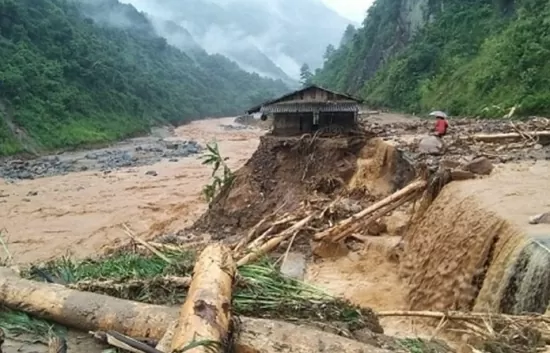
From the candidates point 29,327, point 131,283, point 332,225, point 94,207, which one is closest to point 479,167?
point 332,225

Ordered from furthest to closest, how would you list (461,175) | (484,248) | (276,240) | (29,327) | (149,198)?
(149,198) → (461,175) → (276,240) → (484,248) → (29,327)

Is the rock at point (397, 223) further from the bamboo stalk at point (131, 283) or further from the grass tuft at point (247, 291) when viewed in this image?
the bamboo stalk at point (131, 283)

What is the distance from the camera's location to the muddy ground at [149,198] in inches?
371

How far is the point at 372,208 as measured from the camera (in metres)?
9.81

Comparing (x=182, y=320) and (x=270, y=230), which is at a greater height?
(x=182, y=320)

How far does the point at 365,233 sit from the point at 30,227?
40.1ft

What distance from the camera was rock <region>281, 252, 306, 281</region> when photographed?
913 centimetres

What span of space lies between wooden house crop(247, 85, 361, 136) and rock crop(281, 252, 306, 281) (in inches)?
367

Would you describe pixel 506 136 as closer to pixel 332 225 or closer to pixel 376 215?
pixel 376 215

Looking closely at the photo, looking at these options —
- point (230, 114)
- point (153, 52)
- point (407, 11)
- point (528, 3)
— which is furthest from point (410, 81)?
point (153, 52)

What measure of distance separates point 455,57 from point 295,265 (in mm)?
30596

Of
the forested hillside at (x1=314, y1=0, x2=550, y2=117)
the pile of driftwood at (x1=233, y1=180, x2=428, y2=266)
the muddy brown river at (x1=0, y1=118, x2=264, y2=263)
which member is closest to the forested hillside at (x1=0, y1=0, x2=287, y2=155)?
the muddy brown river at (x1=0, y1=118, x2=264, y2=263)

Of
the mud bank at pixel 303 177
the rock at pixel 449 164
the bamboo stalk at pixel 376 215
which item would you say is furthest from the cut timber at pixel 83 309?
the mud bank at pixel 303 177

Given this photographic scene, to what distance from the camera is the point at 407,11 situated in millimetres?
53312
